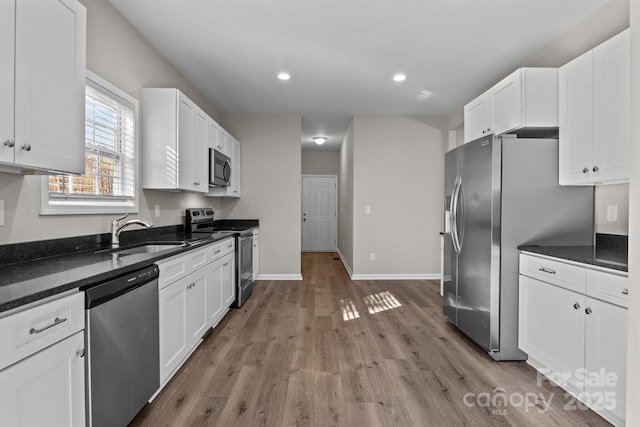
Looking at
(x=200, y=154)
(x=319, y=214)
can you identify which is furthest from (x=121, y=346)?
(x=319, y=214)

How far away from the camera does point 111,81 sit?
7.77ft

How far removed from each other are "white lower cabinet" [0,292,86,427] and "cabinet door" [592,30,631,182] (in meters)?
2.97

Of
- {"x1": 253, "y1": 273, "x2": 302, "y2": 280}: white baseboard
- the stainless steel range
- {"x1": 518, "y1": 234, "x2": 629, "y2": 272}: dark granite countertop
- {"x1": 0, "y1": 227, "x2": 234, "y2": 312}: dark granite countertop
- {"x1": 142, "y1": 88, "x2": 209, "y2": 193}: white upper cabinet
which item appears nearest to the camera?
{"x1": 0, "y1": 227, "x2": 234, "y2": 312}: dark granite countertop

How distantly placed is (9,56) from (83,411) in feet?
4.76


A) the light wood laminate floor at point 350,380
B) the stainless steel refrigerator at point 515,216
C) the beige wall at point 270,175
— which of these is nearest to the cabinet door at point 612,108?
the stainless steel refrigerator at point 515,216

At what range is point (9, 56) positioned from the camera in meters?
1.23

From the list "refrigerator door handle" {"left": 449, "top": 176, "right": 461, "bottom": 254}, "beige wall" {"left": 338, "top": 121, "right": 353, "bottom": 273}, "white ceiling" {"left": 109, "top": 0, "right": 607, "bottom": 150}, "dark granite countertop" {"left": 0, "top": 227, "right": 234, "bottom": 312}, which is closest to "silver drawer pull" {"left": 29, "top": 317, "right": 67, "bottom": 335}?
"dark granite countertop" {"left": 0, "top": 227, "right": 234, "bottom": 312}

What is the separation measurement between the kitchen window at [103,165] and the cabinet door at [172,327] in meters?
0.80

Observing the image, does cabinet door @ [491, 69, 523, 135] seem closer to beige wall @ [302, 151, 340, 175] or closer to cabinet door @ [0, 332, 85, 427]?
cabinet door @ [0, 332, 85, 427]

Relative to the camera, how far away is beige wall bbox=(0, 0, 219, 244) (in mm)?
1643

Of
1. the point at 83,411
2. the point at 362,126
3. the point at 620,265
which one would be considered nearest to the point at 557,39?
the point at 620,265

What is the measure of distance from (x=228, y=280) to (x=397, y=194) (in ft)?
10.1

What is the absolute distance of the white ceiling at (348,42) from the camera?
2.41 meters

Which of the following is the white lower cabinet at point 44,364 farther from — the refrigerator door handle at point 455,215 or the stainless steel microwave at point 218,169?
the refrigerator door handle at point 455,215
